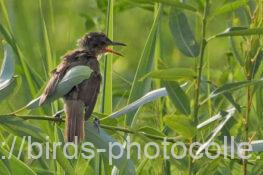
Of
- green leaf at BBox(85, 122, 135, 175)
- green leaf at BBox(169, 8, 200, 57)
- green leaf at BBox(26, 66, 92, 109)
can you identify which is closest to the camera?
green leaf at BBox(26, 66, 92, 109)

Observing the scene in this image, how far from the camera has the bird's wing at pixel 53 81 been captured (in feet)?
14.3

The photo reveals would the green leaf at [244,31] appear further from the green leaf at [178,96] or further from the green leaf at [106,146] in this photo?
the green leaf at [106,146]

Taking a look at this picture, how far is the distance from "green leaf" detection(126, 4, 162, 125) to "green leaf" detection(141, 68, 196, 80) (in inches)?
31.2

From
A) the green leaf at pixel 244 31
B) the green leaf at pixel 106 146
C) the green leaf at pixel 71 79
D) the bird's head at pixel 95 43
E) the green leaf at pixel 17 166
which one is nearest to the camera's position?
the green leaf at pixel 244 31

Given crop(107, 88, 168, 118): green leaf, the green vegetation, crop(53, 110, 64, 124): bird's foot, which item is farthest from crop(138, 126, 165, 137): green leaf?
crop(53, 110, 64, 124): bird's foot

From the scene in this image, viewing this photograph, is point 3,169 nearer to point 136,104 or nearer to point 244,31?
point 136,104

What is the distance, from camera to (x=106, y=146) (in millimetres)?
4348

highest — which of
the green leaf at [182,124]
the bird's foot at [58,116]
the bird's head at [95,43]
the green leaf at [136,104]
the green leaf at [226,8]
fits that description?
the green leaf at [226,8]

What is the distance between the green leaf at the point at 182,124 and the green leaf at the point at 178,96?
8.7 inches

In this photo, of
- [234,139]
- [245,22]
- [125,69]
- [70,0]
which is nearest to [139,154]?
[234,139]

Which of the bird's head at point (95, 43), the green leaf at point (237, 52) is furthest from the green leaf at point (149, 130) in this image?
the bird's head at point (95, 43)

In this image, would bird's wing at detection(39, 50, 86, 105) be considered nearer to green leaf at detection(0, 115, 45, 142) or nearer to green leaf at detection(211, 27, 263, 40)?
green leaf at detection(0, 115, 45, 142)

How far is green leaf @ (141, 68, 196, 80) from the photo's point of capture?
4.02 metres

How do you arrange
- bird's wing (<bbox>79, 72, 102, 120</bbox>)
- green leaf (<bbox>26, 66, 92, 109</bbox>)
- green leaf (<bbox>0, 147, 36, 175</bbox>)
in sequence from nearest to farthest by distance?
green leaf (<bbox>26, 66, 92, 109</bbox>), green leaf (<bbox>0, 147, 36, 175</bbox>), bird's wing (<bbox>79, 72, 102, 120</bbox>)
